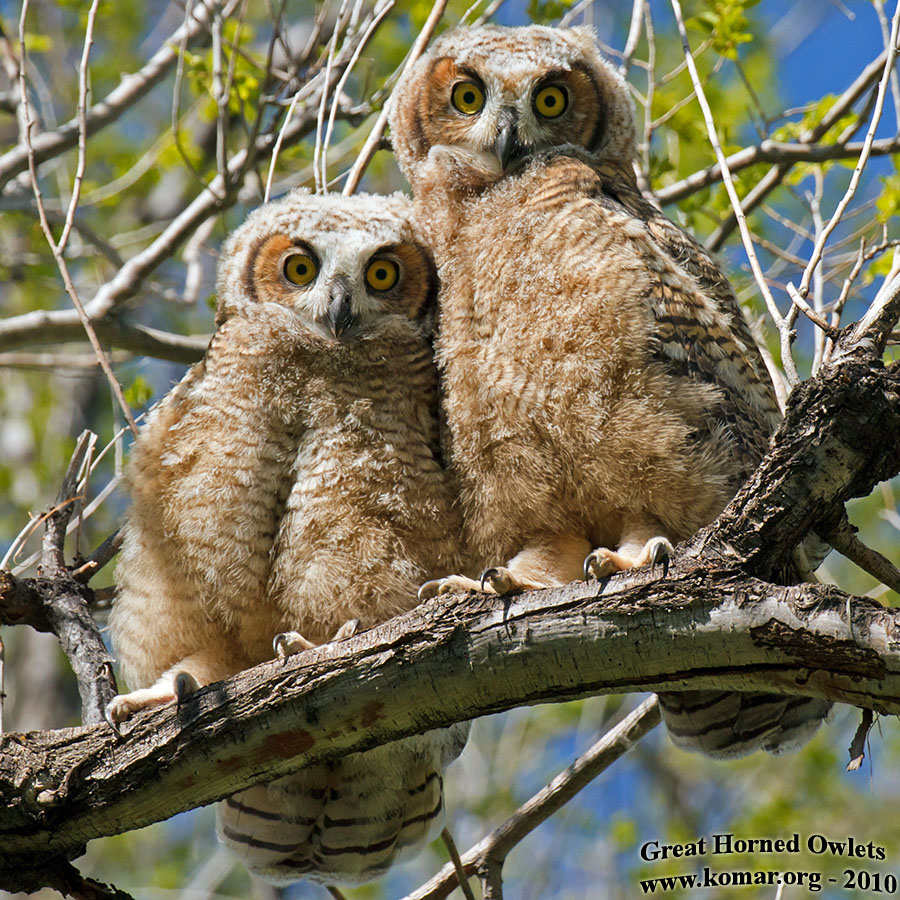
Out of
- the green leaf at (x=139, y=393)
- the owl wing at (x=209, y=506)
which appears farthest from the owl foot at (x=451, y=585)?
the green leaf at (x=139, y=393)

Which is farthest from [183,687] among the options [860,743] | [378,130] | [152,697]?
[378,130]

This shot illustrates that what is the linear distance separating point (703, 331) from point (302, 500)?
1249mm

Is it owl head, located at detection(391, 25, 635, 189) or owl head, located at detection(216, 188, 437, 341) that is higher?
owl head, located at detection(391, 25, 635, 189)

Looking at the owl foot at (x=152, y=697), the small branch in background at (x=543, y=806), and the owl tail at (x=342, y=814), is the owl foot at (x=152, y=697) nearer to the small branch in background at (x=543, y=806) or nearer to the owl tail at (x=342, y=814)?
the owl tail at (x=342, y=814)

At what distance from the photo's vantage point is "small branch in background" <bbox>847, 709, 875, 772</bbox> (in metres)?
2.18

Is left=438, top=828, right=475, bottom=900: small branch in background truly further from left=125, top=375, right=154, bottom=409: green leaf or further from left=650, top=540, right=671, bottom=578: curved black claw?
left=125, top=375, right=154, bottom=409: green leaf

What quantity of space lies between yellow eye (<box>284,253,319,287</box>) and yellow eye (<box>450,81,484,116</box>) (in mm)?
771

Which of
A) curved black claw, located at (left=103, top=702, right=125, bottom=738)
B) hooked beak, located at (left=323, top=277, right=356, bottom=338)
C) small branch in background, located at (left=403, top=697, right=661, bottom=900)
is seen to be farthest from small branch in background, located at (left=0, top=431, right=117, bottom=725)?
small branch in background, located at (left=403, top=697, right=661, bottom=900)

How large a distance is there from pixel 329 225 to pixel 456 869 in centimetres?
202

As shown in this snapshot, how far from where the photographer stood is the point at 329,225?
11.6 feet

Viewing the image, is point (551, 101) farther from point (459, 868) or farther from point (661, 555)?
point (459, 868)

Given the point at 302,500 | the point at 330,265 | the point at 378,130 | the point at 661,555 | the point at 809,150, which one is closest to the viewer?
the point at 661,555

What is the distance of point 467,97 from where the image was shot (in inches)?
149

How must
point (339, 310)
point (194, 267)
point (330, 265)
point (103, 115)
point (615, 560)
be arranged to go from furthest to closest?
point (194, 267) < point (103, 115) < point (330, 265) < point (339, 310) < point (615, 560)
